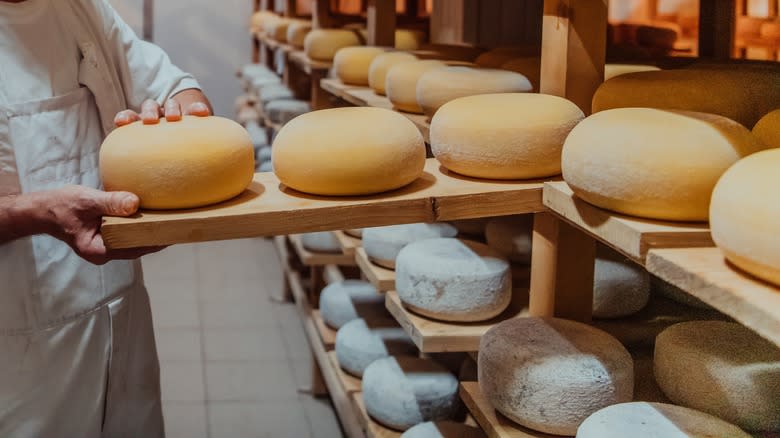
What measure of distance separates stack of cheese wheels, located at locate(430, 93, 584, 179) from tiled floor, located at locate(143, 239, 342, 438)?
6.38ft

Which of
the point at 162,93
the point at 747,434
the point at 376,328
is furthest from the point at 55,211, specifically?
the point at 376,328

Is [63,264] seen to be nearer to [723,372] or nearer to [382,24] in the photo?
[723,372]

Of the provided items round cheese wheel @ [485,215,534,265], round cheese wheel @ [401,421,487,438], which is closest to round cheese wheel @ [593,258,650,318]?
round cheese wheel @ [485,215,534,265]

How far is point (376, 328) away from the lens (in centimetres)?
258

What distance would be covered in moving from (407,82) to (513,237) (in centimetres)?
42

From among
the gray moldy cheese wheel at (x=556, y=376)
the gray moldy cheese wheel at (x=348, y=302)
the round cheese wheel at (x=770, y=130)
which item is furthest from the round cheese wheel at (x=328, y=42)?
the round cheese wheel at (x=770, y=130)

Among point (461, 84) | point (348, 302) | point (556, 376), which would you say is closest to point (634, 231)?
point (556, 376)

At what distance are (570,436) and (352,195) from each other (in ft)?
1.64

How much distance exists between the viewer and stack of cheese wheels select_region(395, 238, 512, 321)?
1725 millimetres

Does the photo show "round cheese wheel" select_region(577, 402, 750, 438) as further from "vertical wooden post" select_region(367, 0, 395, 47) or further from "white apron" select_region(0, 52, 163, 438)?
"vertical wooden post" select_region(367, 0, 395, 47)

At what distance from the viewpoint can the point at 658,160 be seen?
1.00 m

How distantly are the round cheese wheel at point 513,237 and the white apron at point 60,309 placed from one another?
81 centimetres

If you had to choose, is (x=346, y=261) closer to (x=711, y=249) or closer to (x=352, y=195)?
(x=352, y=195)

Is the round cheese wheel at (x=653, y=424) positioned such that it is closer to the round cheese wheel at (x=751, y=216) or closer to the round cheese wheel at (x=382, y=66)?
the round cheese wheel at (x=751, y=216)
